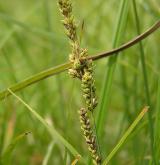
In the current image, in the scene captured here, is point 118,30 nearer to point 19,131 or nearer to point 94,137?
point 94,137

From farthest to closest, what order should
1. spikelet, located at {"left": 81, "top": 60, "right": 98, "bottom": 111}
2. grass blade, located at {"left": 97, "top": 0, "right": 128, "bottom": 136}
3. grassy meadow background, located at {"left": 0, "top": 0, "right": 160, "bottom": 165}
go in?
grassy meadow background, located at {"left": 0, "top": 0, "right": 160, "bottom": 165} → grass blade, located at {"left": 97, "top": 0, "right": 128, "bottom": 136} → spikelet, located at {"left": 81, "top": 60, "right": 98, "bottom": 111}

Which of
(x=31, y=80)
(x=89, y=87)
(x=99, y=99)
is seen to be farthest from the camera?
(x=99, y=99)

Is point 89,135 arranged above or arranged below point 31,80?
below

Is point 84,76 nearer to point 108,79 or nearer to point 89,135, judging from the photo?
point 89,135

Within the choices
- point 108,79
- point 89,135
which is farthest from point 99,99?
point 89,135

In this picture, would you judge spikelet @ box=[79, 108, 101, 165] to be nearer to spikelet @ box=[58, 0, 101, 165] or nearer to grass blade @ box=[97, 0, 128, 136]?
spikelet @ box=[58, 0, 101, 165]

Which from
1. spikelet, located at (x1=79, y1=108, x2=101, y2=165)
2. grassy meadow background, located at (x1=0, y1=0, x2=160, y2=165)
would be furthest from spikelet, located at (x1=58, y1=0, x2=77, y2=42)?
grassy meadow background, located at (x1=0, y1=0, x2=160, y2=165)

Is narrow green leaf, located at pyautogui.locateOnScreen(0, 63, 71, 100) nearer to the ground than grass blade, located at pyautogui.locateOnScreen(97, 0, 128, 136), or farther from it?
farther from it

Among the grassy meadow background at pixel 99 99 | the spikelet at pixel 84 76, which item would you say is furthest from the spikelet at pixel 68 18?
the grassy meadow background at pixel 99 99

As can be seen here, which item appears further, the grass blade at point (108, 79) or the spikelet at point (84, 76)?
the grass blade at point (108, 79)

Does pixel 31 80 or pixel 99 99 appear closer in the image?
pixel 31 80

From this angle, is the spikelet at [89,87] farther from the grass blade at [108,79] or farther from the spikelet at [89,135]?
the grass blade at [108,79]
